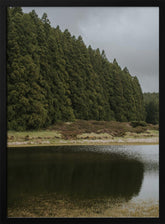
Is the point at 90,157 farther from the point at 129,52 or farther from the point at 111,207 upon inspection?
the point at 129,52

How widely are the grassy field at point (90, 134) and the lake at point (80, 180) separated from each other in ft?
0.28

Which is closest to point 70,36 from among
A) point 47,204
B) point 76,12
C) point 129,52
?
point 76,12

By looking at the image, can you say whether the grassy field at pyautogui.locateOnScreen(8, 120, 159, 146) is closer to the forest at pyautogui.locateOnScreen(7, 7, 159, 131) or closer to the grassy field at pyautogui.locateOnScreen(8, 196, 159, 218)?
the forest at pyautogui.locateOnScreen(7, 7, 159, 131)

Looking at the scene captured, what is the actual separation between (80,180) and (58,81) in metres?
1.29

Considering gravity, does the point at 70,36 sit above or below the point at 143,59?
above

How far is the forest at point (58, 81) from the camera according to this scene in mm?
2775

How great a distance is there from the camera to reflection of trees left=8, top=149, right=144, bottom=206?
2.64 m

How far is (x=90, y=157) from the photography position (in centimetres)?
289

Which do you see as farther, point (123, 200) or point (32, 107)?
point (32, 107)

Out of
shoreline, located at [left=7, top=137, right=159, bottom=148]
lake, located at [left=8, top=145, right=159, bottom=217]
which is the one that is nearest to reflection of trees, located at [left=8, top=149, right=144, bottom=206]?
lake, located at [left=8, top=145, right=159, bottom=217]

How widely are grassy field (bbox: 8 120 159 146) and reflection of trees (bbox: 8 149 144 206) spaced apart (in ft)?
0.52

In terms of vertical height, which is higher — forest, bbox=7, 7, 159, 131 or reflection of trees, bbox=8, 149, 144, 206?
forest, bbox=7, 7, 159, 131

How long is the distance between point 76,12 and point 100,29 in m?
0.36

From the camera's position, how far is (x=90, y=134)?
2904 mm
